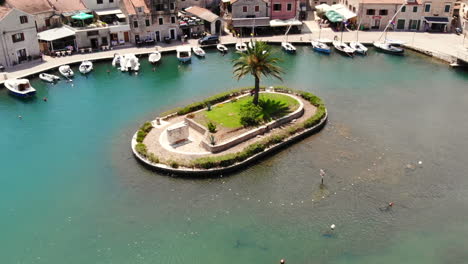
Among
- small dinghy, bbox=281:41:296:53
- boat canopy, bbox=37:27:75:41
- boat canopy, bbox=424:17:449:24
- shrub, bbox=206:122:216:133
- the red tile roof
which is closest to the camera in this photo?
shrub, bbox=206:122:216:133

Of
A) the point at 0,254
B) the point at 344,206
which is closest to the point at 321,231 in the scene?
the point at 344,206

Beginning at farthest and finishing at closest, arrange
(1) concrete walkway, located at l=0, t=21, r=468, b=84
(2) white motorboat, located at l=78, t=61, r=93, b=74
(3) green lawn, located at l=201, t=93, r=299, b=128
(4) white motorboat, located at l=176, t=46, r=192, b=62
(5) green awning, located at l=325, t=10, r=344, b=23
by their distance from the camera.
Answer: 1. (5) green awning, located at l=325, t=10, r=344, b=23
2. (4) white motorboat, located at l=176, t=46, r=192, b=62
3. (1) concrete walkway, located at l=0, t=21, r=468, b=84
4. (2) white motorboat, located at l=78, t=61, r=93, b=74
5. (3) green lawn, located at l=201, t=93, r=299, b=128

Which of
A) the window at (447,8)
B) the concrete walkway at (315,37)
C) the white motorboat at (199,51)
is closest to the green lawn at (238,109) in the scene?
the white motorboat at (199,51)

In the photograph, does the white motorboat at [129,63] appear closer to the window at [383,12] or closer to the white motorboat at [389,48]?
the white motorboat at [389,48]

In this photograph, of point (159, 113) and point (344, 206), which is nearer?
point (344, 206)

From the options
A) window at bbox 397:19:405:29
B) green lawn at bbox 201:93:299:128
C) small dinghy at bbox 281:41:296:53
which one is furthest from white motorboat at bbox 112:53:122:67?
window at bbox 397:19:405:29

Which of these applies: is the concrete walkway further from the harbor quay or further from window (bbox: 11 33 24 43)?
window (bbox: 11 33 24 43)

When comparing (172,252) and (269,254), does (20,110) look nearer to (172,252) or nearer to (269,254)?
(172,252)
